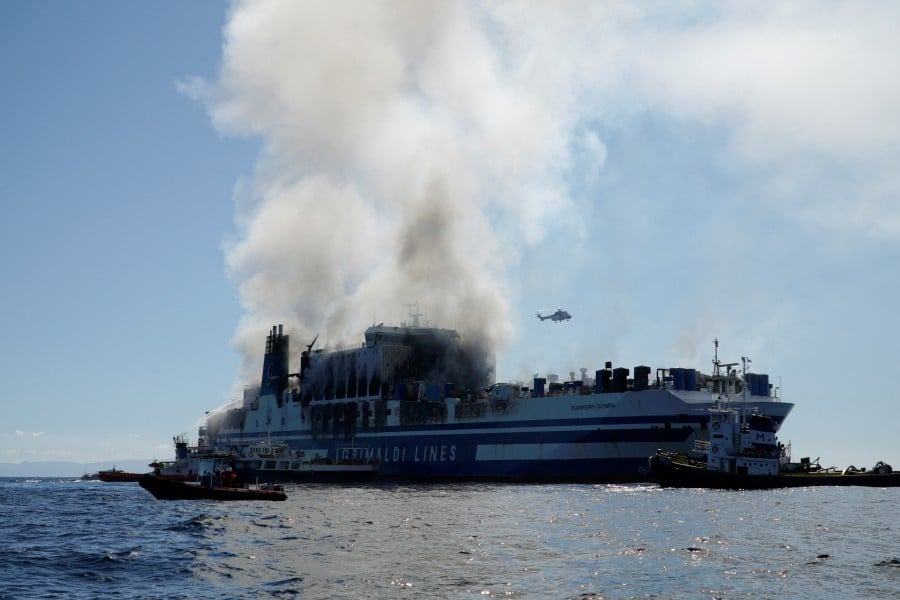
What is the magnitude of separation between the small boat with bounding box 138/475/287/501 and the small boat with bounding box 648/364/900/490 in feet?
117

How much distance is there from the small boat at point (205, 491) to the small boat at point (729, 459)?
117ft

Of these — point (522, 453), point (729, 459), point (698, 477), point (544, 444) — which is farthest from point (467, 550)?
point (522, 453)

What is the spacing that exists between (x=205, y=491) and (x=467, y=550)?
3755 centimetres

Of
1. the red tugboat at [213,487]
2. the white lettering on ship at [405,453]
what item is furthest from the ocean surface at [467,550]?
the white lettering on ship at [405,453]

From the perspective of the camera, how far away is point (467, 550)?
1576 inches

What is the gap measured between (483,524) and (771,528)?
15960mm

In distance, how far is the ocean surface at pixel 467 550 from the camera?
31.7 m

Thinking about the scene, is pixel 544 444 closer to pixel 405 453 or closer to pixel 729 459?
pixel 729 459

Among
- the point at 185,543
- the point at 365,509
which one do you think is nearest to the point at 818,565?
the point at 185,543

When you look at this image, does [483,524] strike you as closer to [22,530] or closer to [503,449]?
[22,530]

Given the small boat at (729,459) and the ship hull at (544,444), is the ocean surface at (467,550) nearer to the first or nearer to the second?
the small boat at (729,459)

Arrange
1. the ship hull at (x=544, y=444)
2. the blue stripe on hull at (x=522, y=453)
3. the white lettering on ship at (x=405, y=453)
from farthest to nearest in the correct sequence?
1. the white lettering on ship at (x=405, y=453)
2. the blue stripe on hull at (x=522, y=453)
3. the ship hull at (x=544, y=444)

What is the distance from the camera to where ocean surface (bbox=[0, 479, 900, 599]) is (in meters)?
31.7

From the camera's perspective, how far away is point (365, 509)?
208 feet
